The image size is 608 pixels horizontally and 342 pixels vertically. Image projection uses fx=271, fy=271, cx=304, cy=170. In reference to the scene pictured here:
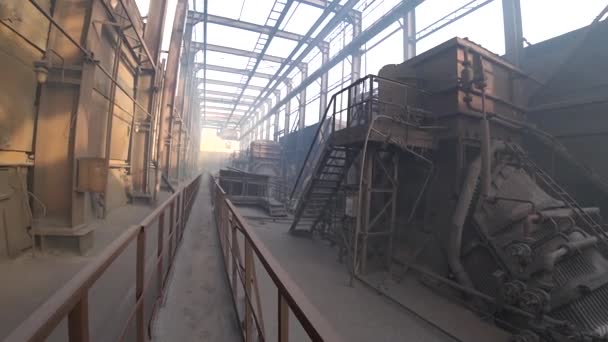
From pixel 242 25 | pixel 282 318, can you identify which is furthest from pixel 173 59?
pixel 282 318

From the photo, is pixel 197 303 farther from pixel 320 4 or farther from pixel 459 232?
pixel 320 4

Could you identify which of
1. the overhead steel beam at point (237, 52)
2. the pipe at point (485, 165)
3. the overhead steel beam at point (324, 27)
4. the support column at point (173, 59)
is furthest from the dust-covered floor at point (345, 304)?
the overhead steel beam at point (237, 52)

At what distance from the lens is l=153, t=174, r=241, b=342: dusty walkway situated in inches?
107

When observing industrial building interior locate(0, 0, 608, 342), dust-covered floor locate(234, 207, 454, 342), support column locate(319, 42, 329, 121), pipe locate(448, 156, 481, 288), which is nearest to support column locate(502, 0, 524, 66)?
industrial building interior locate(0, 0, 608, 342)

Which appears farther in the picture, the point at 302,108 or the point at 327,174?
the point at 302,108

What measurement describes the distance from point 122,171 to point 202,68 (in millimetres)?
19744

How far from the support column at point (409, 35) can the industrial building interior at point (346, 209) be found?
1.06 m

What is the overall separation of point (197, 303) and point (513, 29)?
10.4 meters

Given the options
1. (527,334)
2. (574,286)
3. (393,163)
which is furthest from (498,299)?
(393,163)

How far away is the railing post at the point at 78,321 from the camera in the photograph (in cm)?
118

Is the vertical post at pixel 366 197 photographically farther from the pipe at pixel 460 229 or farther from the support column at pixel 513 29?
the support column at pixel 513 29

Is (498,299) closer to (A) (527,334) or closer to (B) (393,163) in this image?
(A) (527,334)

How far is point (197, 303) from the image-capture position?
3305 mm

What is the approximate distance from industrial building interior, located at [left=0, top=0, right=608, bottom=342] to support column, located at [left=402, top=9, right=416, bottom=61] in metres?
1.06
